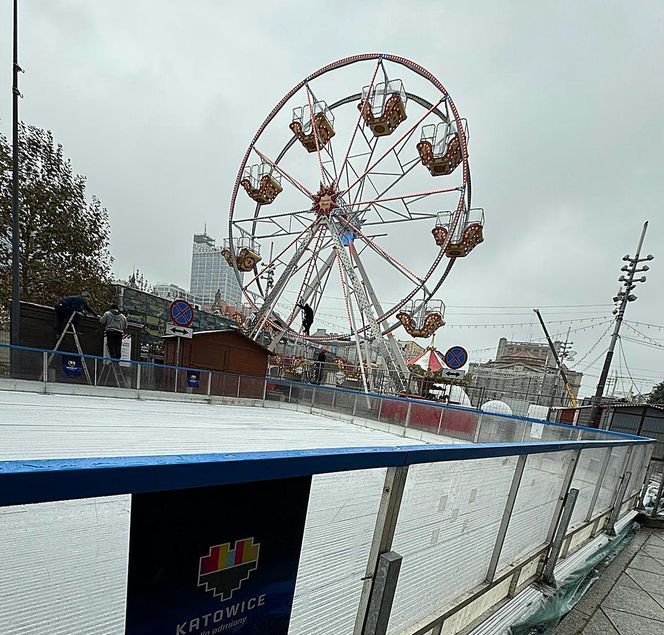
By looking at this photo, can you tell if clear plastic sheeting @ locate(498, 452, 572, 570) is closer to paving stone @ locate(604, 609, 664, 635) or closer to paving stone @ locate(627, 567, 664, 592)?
paving stone @ locate(604, 609, 664, 635)

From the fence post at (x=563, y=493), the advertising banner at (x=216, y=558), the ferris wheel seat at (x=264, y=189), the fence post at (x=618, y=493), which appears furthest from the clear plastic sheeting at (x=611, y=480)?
the ferris wheel seat at (x=264, y=189)

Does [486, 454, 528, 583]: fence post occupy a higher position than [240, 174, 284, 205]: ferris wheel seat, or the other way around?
[240, 174, 284, 205]: ferris wheel seat

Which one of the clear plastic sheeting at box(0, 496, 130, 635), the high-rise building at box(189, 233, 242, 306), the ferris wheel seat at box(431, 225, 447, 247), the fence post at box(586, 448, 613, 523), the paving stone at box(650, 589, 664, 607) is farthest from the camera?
the high-rise building at box(189, 233, 242, 306)

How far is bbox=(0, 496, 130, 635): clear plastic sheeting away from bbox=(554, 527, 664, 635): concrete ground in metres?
2.31

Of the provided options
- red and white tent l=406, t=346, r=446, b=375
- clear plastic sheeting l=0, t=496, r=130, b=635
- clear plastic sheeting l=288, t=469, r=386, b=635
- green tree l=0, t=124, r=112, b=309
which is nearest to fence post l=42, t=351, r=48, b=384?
green tree l=0, t=124, r=112, b=309

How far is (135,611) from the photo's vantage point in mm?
725

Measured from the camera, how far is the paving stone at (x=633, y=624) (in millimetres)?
2025

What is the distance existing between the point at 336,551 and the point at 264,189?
17557 mm

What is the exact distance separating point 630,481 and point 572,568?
211 cm

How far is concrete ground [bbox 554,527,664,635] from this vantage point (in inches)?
79.3

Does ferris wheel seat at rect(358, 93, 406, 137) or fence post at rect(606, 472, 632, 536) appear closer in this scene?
fence post at rect(606, 472, 632, 536)

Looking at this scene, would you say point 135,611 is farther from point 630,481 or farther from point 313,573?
point 630,481

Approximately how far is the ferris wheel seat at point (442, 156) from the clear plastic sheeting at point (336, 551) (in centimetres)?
1485

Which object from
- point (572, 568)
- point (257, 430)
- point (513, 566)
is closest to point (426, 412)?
point (257, 430)
